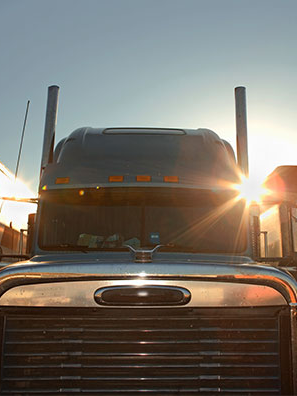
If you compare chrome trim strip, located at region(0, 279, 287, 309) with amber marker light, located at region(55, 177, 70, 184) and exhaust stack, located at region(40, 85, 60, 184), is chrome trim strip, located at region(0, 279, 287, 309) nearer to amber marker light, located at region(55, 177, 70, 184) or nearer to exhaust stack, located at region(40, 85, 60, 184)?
amber marker light, located at region(55, 177, 70, 184)

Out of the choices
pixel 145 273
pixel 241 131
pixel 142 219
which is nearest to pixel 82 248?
pixel 142 219

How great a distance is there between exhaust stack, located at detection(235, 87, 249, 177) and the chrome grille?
3.02m

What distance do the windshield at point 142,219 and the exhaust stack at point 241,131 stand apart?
1.03m

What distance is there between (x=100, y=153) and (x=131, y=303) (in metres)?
2.57

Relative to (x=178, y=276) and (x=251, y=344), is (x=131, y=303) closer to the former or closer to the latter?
(x=178, y=276)

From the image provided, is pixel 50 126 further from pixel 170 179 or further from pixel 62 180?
pixel 170 179

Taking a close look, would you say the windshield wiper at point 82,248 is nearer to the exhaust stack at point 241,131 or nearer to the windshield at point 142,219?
the windshield at point 142,219

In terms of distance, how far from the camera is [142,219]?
4863 mm

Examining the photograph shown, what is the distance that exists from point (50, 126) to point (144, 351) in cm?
397

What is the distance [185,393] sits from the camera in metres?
3.05

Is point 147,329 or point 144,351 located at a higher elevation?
point 147,329

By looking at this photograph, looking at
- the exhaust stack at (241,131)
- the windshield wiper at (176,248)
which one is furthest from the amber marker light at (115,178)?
the exhaust stack at (241,131)

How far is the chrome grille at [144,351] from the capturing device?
306cm

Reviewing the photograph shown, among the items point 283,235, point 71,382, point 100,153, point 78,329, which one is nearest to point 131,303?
point 78,329
